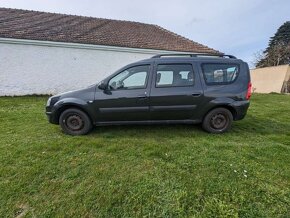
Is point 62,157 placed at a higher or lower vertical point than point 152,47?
lower

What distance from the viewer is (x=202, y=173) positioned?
3.33 m

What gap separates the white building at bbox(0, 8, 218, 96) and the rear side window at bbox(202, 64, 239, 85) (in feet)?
27.7

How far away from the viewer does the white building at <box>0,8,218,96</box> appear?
36.3 feet

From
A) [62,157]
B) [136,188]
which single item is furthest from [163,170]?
[62,157]

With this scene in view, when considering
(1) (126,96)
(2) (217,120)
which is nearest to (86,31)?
(1) (126,96)

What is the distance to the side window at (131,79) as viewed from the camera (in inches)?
188

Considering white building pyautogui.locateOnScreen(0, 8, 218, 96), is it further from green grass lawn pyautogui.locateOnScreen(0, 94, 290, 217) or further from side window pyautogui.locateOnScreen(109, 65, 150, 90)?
side window pyautogui.locateOnScreen(109, 65, 150, 90)

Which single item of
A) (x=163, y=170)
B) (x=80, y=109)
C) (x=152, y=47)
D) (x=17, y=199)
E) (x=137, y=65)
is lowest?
(x=17, y=199)

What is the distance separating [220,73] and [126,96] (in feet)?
7.30

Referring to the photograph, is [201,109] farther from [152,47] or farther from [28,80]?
[28,80]

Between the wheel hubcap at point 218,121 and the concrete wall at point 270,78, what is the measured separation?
52.6ft

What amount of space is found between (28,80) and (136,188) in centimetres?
1063

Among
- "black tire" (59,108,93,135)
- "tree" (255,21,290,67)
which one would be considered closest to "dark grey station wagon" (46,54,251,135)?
"black tire" (59,108,93,135)

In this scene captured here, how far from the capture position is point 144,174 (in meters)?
3.28
